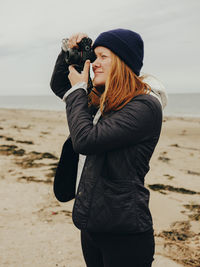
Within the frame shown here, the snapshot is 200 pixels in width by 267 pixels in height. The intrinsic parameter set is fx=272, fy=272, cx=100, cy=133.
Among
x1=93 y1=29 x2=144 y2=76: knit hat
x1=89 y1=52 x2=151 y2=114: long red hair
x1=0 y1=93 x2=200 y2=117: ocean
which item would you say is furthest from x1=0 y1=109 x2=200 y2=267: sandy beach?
x1=0 y1=93 x2=200 y2=117: ocean

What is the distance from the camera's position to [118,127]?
141 centimetres

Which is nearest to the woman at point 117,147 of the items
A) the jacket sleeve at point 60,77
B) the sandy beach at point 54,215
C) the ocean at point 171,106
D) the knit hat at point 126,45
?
the knit hat at point 126,45

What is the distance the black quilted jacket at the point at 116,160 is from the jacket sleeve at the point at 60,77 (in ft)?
1.91

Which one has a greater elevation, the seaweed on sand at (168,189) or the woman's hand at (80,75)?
the woman's hand at (80,75)

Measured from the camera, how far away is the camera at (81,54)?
5.66ft

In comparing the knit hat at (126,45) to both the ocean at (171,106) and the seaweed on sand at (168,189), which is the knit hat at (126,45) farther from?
the ocean at (171,106)

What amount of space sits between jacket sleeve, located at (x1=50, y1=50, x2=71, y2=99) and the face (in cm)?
45

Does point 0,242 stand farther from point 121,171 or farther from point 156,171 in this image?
point 156,171

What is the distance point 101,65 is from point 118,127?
0.42 meters

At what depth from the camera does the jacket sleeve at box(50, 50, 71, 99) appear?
2.03m

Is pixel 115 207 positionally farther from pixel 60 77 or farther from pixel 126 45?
pixel 60 77

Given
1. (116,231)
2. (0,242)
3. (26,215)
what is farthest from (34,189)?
(116,231)

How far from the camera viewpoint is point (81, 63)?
1741 millimetres

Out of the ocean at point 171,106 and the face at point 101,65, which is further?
the ocean at point 171,106
